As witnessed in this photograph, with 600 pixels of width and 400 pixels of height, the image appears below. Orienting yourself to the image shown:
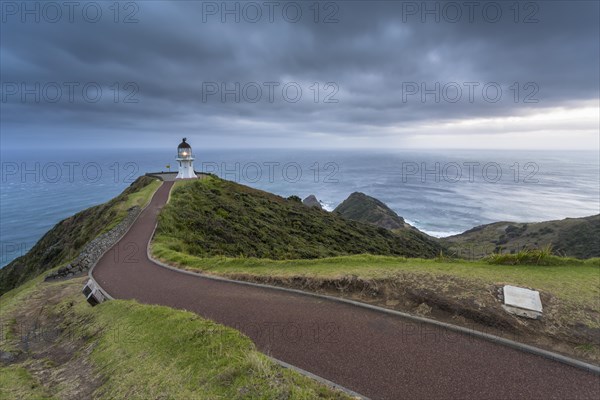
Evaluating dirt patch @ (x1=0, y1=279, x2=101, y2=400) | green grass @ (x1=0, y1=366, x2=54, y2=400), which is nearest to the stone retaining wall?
dirt patch @ (x1=0, y1=279, x2=101, y2=400)

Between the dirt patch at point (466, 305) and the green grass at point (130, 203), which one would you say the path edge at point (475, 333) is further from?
the green grass at point (130, 203)

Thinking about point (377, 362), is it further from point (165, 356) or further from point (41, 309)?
point (41, 309)

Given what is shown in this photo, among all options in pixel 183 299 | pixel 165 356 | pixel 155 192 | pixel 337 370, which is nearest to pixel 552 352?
pixel 337 370

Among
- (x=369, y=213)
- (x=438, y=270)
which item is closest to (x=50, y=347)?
(x=438, y=270)

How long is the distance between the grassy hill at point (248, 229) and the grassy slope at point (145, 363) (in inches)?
335

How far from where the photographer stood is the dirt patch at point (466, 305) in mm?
7190

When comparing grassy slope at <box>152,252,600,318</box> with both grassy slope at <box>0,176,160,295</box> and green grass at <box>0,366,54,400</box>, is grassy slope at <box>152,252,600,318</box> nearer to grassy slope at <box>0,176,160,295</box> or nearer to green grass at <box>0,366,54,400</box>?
green grass at <box>0,366,54,400</box>

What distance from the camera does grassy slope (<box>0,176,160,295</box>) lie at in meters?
24.1

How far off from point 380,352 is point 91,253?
62.1 feet

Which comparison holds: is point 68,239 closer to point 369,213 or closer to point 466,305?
point 466,305

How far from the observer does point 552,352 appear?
22.5ft

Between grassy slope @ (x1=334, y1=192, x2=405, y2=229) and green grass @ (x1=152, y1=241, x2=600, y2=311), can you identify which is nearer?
green grass @ (x1=152, y1=241, x2=600, y2=311)

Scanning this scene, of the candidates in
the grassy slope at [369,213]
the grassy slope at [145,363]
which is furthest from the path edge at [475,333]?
the grassy slope at [369,213]

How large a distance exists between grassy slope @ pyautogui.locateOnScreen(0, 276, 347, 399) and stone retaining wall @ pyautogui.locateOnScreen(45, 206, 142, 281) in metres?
6.17
